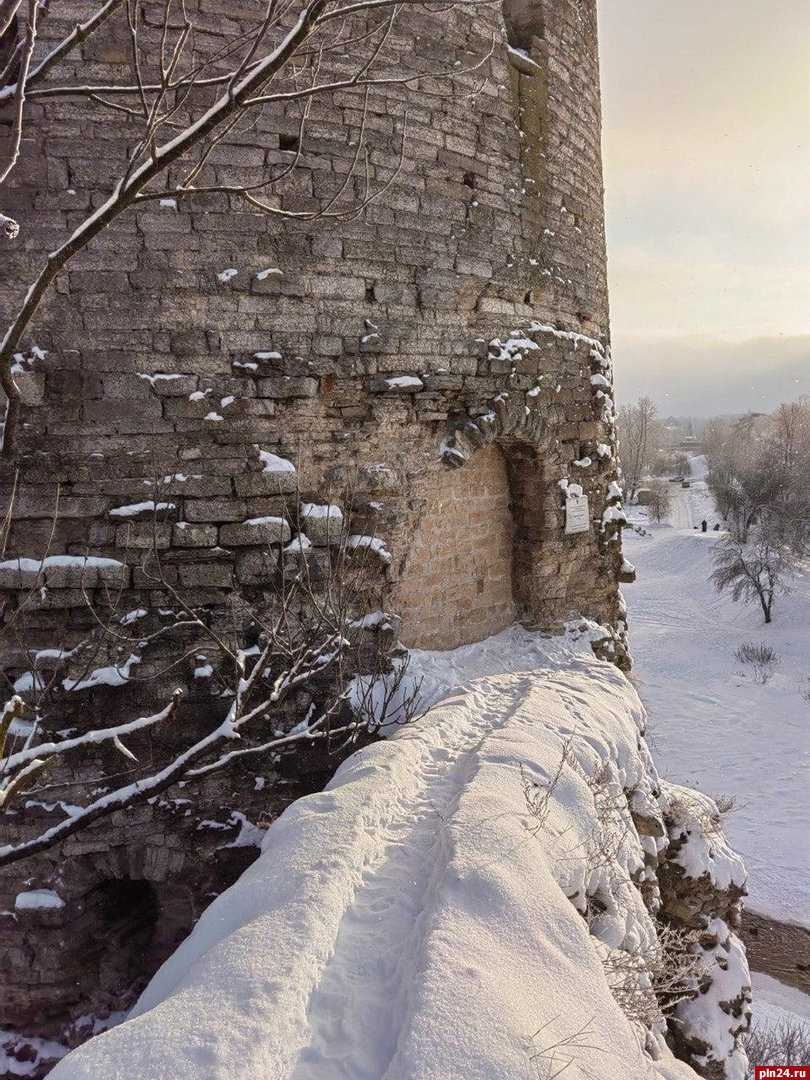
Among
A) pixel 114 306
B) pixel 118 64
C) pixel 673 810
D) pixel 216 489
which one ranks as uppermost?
pixel 118 64

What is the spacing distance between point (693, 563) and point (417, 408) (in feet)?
81.7

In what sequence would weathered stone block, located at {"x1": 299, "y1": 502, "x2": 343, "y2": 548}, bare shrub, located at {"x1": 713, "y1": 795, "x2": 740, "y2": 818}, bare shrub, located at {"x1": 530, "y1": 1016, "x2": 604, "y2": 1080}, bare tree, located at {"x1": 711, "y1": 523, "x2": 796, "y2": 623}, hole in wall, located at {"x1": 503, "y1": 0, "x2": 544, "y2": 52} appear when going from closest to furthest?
bare shrub, located at {"x1": 530, "y1": 1016, "x2": 604, "y2": 1080}, weathered stone block, located at {"x1": 299, "y1": 502, "x2": 343, "y2": 548}, bare shrub, located at {"x1": 713, "y1": 795, "x2": 740, "y2": 818}, hole in wall, located at {"x1": 503, "y1": 0, "x2": 544, "y2": 52}, bare tree, located at {"x1": 711, "y1": 523, "x2": 796, "y2": 623}

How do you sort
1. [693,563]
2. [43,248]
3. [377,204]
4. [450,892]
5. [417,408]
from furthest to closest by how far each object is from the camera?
[693,563], [417,408], [377,204], [43,248], [450,892]

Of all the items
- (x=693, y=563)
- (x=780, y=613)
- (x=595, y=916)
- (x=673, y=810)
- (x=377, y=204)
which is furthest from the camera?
(x=693, y=563)

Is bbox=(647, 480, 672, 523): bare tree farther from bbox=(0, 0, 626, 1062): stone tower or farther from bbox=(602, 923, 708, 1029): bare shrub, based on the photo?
bbox=(602, 923, 708, 1029): bare shrub

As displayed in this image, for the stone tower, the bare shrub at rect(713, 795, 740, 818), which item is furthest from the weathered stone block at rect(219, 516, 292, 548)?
the bare shrub at rect(713, 795, 740, 818)

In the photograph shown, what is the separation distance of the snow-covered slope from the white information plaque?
3.09 meters

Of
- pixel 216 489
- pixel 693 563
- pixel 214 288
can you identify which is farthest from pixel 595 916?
pixel 693 563

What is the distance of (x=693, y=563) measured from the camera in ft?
88.3

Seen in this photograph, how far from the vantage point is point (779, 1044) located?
5879 mm

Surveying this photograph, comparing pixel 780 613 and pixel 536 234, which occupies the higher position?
pixel 536 234

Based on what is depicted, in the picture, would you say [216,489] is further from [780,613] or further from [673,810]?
[780,613]

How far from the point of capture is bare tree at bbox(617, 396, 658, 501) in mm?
42906

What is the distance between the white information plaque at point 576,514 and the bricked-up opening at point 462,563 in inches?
20.3
